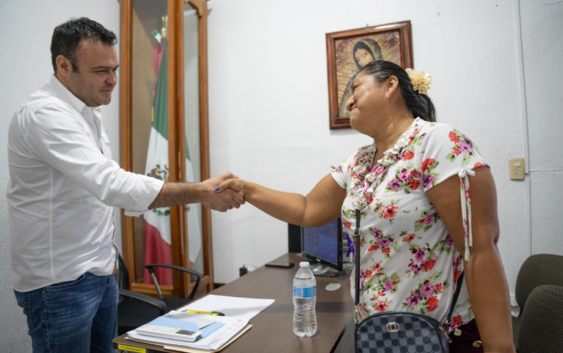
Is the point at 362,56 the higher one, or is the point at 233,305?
the point at 362,56

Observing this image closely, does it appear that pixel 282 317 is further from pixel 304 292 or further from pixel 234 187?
pixel 234 187

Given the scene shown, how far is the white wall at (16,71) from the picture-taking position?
6.41 feet

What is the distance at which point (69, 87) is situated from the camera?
157cm

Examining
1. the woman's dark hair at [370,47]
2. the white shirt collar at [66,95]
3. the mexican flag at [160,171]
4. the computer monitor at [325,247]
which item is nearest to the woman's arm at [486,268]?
the computer monitor at [325,247]

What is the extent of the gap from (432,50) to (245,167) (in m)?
1.76

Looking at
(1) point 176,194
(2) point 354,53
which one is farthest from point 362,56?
(1) point 176,194

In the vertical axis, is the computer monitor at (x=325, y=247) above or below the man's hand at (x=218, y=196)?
below

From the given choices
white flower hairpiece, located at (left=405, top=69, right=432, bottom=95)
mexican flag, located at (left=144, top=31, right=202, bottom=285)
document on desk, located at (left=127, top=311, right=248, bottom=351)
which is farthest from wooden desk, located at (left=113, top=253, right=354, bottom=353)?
mexican flag, located at (left=144, top=31, right=202, bottom=285)

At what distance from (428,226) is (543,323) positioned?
66 cm

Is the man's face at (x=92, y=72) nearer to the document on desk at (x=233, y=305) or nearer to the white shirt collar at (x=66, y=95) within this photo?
the white shirt collar at (x=66, y=95)

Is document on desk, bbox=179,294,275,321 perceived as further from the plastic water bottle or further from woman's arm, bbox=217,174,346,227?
woman's arm, bbox=217,174,346,227

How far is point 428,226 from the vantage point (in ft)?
3.44

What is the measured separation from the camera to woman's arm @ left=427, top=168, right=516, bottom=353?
917mm

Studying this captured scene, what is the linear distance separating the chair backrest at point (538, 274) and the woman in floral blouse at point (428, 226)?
3.91ft
